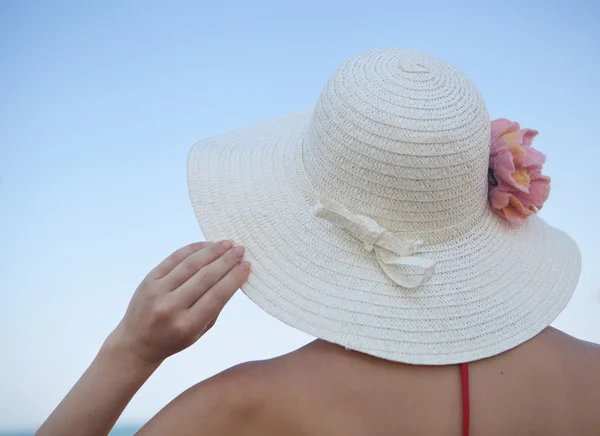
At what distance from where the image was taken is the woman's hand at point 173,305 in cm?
113

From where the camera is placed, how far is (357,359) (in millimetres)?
1186

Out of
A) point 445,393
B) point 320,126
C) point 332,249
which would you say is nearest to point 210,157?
point 320,126

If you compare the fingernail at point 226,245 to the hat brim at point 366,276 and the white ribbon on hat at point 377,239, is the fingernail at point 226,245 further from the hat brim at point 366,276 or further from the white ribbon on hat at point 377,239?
the white ribbon on hat at point 377,239

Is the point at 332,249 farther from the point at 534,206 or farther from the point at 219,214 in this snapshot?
the point at 534,206

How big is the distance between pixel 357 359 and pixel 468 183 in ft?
1.52

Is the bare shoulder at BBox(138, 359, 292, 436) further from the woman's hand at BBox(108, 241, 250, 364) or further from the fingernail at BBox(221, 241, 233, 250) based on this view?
the fingernail at BBox(221, 241, 233, 250)

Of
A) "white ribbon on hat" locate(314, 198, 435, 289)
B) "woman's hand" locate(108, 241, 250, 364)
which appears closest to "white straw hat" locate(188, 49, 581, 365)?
"white ribbon on hat" locate(314, 198, 435, 289)

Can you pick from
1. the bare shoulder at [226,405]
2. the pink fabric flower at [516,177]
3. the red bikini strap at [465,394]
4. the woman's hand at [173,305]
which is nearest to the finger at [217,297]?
the woman's hand at [173,305]

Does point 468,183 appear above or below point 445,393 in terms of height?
above

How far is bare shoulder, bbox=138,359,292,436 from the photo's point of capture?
1116 mm

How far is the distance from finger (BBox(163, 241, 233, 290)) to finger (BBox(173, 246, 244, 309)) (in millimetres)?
12

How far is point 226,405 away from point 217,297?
203 mm

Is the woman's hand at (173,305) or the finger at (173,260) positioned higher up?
the finger at (173,260)

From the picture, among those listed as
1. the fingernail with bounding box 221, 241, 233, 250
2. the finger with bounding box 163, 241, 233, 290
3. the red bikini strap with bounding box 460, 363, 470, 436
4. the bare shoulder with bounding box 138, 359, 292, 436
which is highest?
the finger with bounding box 163, 241, 233, 290
